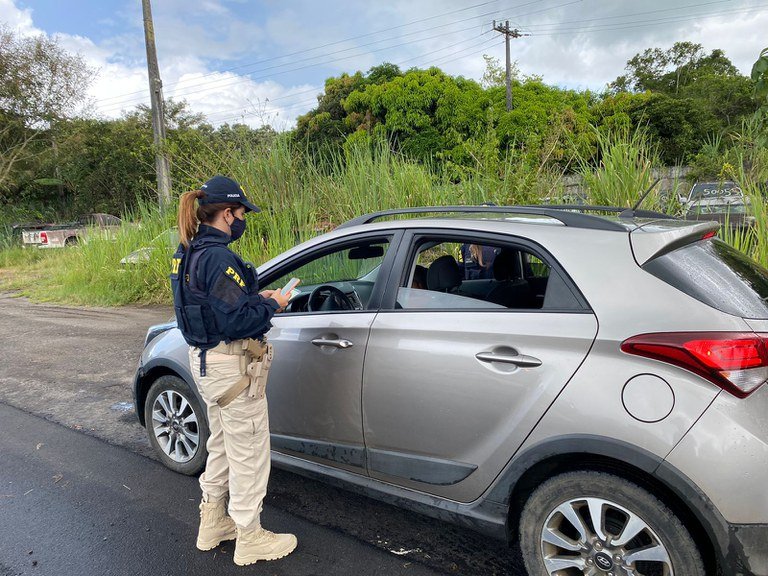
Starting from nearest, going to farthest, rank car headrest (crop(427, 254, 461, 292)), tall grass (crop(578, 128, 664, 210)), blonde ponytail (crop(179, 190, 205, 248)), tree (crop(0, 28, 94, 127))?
blonde ponytail (crop(179, 190, 205, 248)) < car headrest (crop(427, 254, 461, 292)) < tall grass (crop(578, 128, 664, 210)) < tree (crop(0, 28, 94, 127))

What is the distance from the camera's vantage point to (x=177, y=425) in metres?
3.47

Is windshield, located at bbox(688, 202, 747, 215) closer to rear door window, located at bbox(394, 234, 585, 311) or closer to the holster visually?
rear door window, located at bbox(394, 234, 585, 311)

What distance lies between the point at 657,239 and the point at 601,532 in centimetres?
112

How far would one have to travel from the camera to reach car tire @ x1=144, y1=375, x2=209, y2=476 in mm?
3354

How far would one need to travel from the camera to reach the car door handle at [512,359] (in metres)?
2.09

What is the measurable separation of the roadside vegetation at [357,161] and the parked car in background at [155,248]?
1.7 inches

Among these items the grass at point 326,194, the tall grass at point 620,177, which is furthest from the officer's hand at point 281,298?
the tall grass at point 620,177

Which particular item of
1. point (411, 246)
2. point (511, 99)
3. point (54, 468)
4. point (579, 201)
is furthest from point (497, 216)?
point (511, 99)

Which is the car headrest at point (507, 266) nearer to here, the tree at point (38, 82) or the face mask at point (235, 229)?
the face mask at point (235, 229)

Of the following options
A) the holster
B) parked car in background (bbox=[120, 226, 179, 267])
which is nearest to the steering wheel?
the holster

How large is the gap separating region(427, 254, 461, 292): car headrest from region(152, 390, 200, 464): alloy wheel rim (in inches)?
67.5

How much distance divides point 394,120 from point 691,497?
78.9 feet

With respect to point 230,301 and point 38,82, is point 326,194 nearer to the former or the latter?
point 230,301

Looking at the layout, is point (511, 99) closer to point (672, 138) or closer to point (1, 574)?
point (672, 138)
